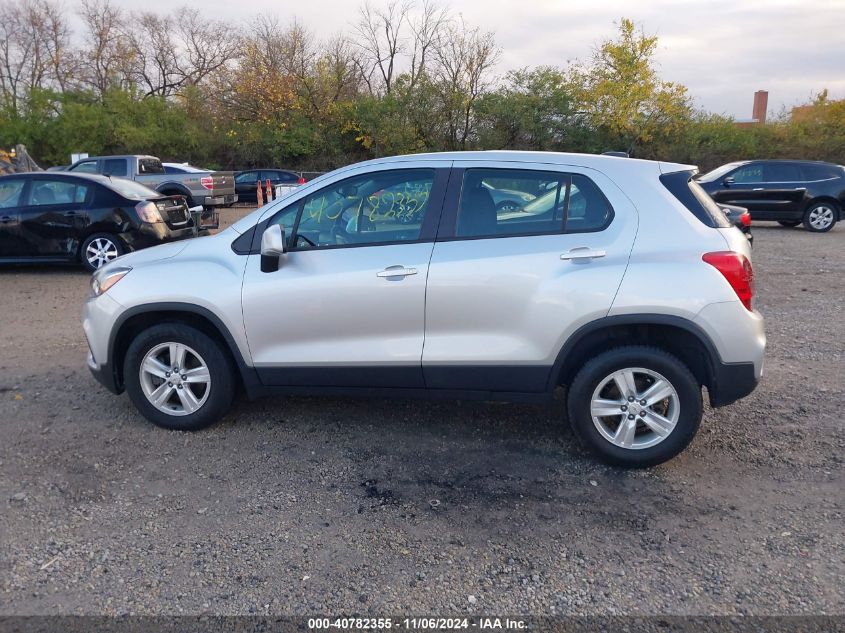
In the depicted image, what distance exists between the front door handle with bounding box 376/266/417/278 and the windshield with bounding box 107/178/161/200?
7431 millimetres

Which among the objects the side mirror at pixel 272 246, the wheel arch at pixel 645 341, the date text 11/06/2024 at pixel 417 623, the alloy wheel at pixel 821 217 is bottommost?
the date text 11/06/2024 at pixel 417 623

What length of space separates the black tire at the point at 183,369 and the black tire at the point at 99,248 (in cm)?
614

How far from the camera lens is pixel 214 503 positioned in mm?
3723

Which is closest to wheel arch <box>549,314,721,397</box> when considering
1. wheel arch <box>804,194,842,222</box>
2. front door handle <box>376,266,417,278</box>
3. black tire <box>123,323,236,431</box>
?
front door handle <box>376,266,417,278</box>

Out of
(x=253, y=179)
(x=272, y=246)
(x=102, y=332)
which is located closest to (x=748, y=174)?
(x=272, y=246)

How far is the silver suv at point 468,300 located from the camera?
3910mm

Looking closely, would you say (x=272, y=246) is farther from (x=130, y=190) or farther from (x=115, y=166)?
(x=115, y=166)

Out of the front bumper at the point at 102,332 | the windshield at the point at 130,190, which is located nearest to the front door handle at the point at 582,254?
the front bumper at the point at 102,332

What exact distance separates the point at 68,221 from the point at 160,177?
9.92m

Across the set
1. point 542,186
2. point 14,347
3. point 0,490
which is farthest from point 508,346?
point 14,347

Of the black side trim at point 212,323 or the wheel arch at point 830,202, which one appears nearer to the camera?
the black side trim at point 212,323

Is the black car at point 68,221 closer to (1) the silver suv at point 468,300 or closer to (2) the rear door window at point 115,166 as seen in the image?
(1) the silver suv at point 468,300

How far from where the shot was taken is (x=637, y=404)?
3.99 meters

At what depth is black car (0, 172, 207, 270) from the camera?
32.8 ft
